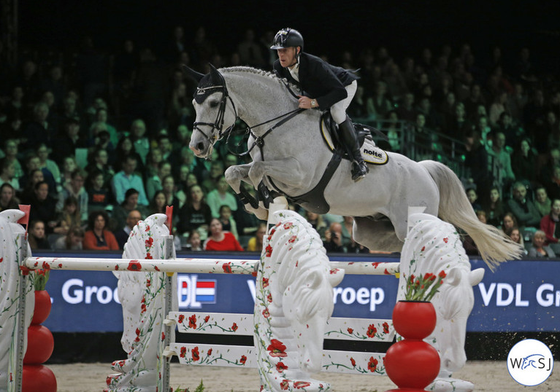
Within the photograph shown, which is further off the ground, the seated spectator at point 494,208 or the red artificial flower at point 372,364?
the seated spectator at point 494,208

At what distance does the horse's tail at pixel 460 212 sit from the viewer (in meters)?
6.02

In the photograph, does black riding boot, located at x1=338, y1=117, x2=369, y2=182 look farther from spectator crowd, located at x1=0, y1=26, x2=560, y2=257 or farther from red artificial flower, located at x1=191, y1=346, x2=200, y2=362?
spectator crowd, located at x1=0, y1=26, x2=560, y2=257

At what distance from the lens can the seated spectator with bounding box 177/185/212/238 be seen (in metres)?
8.61

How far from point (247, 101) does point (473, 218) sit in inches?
79.7

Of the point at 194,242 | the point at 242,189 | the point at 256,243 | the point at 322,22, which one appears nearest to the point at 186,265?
the point at 242,189

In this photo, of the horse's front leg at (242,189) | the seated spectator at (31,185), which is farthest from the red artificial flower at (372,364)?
the seated spectator at (31,185)

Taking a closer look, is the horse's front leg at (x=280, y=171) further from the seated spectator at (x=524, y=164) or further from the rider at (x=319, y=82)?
the seated spectator at (x=524, y=164)

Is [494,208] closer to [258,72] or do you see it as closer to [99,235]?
[99,235]

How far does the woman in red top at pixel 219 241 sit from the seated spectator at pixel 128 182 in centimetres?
122

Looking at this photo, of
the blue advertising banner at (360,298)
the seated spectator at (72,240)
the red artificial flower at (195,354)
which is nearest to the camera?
the red artificial flower at (195,354)

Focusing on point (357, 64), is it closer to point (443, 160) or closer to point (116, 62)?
point (443, 160)

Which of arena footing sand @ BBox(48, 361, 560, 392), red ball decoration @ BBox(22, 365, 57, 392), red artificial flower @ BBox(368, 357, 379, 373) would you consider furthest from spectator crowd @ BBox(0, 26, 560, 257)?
red artificial flower @ BBox(368, 357, 379, 373)

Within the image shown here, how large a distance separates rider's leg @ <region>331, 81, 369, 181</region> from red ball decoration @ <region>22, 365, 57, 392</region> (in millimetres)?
2424

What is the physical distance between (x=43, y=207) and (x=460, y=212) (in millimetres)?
4412
